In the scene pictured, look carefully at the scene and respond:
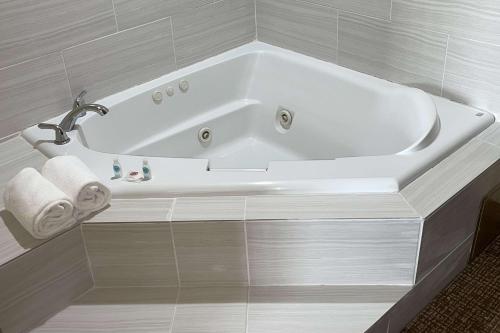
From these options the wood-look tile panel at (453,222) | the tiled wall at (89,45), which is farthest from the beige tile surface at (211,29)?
the wood-look tile panel at (453,222)

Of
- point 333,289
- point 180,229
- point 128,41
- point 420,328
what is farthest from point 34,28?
point 420,328

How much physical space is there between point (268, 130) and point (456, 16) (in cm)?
90

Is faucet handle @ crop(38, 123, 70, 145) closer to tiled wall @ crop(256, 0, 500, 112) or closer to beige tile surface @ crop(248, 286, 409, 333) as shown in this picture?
beige tile surface @ crop(248, 286, 409, 333)

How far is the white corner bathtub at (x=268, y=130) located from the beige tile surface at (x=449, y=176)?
0.03 metres

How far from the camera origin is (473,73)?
179cm

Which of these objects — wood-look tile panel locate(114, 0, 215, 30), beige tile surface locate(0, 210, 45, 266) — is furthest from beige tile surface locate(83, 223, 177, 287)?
wood-look tile panel locate(114, 0, 215, 30)

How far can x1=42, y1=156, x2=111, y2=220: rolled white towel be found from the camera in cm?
141

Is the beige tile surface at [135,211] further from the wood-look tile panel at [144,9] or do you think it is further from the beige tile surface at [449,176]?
the wood-look tile panel at [144,9]

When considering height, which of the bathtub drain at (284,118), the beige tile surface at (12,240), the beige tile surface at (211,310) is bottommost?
the beige tile surface at (211,310)

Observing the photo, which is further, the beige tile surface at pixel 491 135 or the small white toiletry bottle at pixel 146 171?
the beige tile surface at pixel 491 135

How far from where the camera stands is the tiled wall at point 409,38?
1734 millimetres

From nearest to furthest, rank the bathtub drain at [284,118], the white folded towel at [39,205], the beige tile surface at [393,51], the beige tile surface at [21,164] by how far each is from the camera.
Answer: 1. the white folded towel at [39,205]
2. the beige tile surface at [21,164]
3. the beige tile surface at [393,51]
4. the bathtub drain at [284,118]

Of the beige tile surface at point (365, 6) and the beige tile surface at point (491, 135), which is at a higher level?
the beige tile surface at point (365, 6)

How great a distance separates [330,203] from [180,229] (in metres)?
0.41
